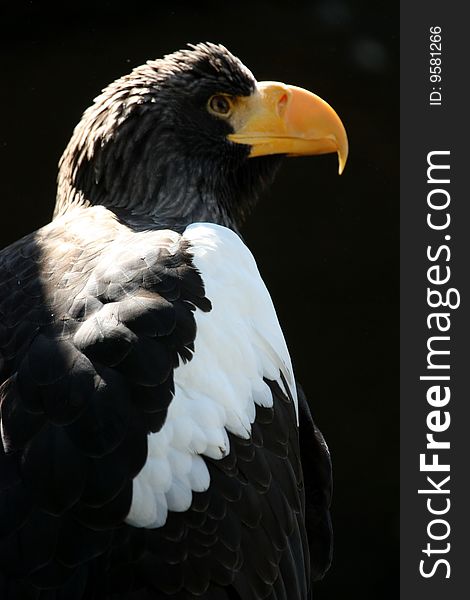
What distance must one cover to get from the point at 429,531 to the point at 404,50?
194 centimetres

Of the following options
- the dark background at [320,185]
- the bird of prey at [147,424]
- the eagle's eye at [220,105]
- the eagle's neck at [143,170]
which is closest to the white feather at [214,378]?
the bird of prey at [147,424]

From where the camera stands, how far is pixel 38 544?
7.52ft

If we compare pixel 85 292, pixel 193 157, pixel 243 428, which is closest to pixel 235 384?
pixel 243 428

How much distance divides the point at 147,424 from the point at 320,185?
9.52 feet

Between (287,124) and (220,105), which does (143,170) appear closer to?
(220,105)

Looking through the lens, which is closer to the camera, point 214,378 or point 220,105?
point 214,378

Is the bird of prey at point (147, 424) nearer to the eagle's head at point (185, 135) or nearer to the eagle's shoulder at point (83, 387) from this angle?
the eagle's shoulder at point (83, 387)

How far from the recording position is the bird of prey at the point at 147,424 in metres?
2.33

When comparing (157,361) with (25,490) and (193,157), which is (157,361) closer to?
(25,490)

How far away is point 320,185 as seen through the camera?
516 cm

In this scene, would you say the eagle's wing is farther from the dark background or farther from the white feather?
the dark background

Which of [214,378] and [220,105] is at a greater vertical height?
[220,105]

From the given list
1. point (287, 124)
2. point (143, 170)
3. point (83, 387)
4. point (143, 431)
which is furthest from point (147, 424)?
point (287, 124)

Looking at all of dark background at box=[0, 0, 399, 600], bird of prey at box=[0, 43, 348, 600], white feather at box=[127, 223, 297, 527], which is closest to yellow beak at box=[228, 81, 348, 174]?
bird of prey at box=[0, 43, 348, 600]
